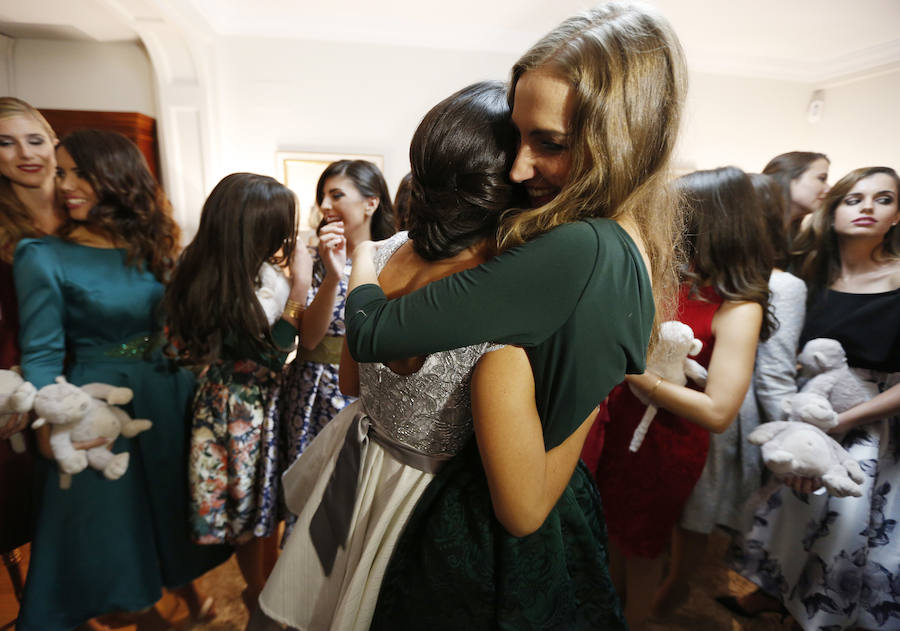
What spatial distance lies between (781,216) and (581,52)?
120 cm

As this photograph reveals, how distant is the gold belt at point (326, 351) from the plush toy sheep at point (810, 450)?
1.39 meters

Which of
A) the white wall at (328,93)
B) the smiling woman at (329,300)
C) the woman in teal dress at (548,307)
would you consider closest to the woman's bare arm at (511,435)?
the woman in teal dress at (548,307)

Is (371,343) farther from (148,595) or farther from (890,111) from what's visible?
(890,111)

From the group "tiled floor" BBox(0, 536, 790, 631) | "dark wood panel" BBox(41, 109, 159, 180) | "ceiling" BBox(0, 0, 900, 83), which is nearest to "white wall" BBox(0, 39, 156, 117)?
"dark wood panel" BBox(41, 109, 159, 180)

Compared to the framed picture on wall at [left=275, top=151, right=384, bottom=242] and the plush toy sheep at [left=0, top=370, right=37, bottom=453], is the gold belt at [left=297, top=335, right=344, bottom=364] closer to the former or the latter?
the plush toy sheep at [left=0, top=370, right=37, bottom=453]

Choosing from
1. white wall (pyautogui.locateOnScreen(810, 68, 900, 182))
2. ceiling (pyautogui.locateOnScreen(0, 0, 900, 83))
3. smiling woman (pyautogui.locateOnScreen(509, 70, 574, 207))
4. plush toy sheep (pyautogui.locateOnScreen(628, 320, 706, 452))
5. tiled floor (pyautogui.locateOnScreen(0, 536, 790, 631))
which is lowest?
tiled floor (pyautogui.locateOnScreen(0, 536, 790, 631))

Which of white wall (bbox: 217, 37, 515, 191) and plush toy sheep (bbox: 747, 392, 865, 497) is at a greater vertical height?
white wall (bbox: 217, 37, 515, 191)

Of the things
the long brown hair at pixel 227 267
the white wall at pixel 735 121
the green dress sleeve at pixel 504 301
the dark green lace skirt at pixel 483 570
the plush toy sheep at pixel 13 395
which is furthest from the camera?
the white wall at pixel 735 121

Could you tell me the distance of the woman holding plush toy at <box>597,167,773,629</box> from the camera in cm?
115

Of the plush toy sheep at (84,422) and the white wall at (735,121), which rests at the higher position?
the white wall at (735,121)

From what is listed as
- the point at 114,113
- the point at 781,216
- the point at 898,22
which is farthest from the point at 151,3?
the point at 898,22

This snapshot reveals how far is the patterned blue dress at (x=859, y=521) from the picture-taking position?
1.25 metres

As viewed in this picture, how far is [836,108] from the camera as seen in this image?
210 cm

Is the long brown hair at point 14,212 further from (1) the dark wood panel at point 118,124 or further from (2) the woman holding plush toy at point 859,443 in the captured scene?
(2) the woman holding plush toy at point 859,443
